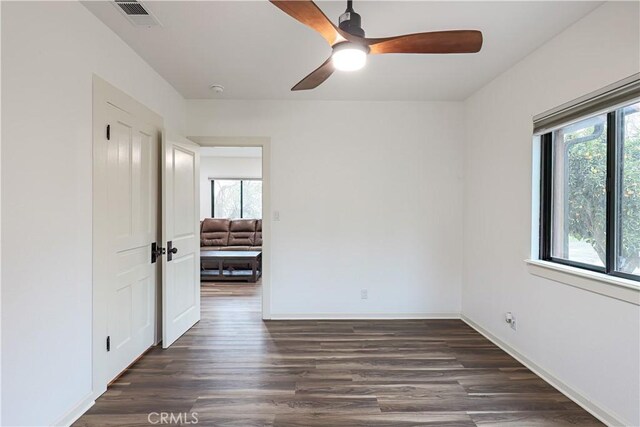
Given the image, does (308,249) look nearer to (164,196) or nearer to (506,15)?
(164,196)

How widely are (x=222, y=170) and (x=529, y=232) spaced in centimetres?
633

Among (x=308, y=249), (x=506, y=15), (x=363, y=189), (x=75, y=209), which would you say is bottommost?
(x=308, y=249)

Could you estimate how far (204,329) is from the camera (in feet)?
10.9

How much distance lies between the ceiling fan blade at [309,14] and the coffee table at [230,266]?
4384 mm

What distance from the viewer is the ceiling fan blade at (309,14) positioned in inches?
53.9

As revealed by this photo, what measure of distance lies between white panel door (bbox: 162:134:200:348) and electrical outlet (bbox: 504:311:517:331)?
121 inches

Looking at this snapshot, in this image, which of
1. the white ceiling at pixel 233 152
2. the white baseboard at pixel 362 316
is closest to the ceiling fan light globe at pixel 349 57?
the white baseboard at pixel 362 316

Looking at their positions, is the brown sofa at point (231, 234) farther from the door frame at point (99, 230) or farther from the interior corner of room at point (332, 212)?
the door frame at point (99, 230)

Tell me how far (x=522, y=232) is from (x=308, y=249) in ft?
6.90

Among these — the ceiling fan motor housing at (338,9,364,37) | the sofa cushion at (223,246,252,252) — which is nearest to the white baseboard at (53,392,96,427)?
the ceiling fan motor housing at (338,9,364,37)

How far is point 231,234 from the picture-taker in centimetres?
668

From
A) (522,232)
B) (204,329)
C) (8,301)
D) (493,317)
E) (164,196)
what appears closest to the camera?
(8,301)

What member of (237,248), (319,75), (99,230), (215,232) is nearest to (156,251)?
(99,230)

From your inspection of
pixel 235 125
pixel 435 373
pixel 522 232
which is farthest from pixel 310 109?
pixel 435 373
